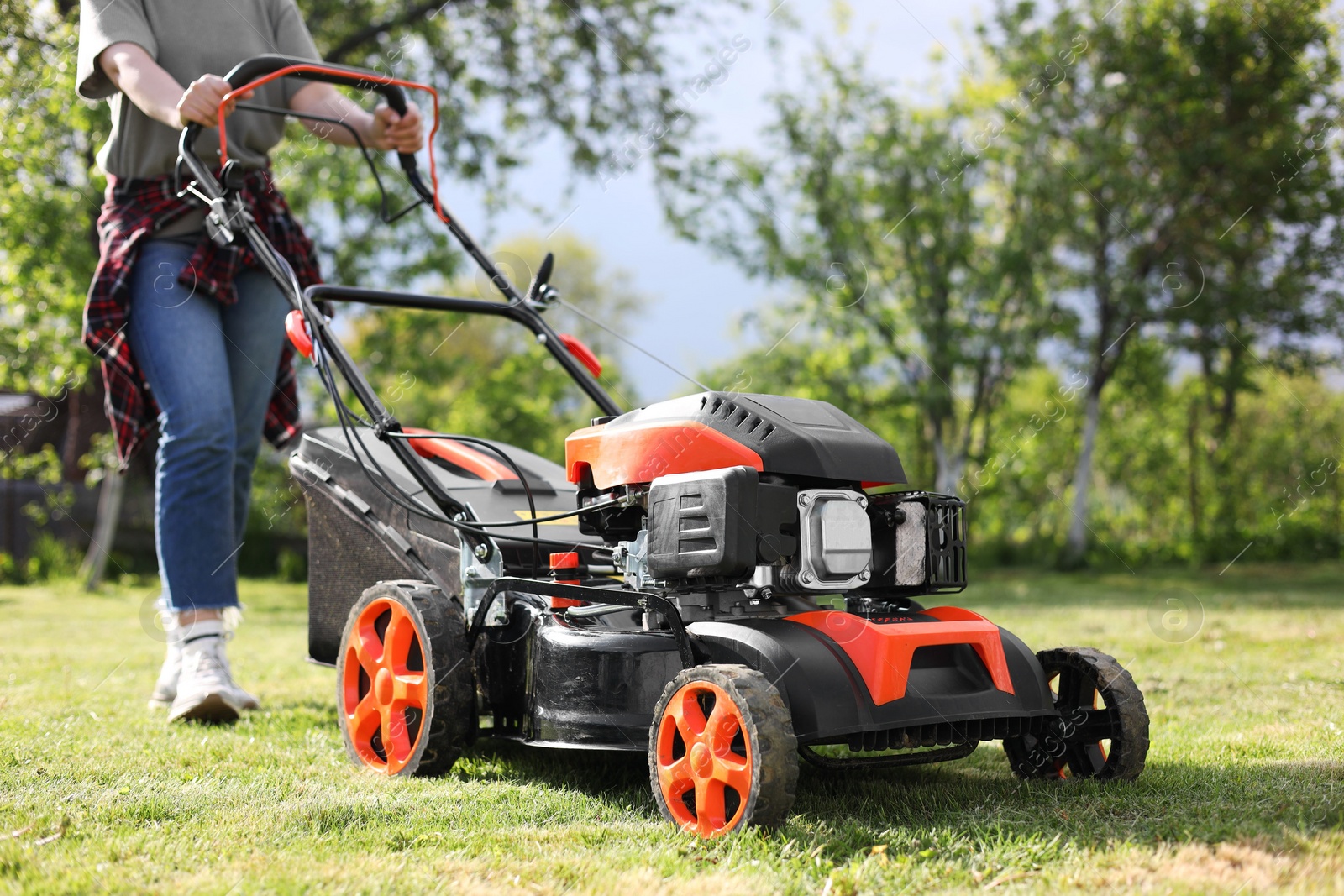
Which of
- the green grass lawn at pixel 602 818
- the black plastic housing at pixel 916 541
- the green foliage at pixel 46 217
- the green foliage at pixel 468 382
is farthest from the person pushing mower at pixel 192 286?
the green foliage at pixel 46 217

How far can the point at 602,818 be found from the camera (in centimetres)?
210

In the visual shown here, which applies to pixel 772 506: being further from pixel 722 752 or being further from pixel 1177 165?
pixel 1177 165

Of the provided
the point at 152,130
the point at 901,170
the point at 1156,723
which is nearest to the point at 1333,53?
the point at 901,170

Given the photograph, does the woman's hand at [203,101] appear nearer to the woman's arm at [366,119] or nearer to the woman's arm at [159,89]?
the woman's arm at [159,89]

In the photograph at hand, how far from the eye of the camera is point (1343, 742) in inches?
98.7

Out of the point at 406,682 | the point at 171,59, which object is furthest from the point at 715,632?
the point at 171,59

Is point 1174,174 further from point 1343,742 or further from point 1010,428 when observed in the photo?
point 1343,742

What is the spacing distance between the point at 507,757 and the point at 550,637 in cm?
60

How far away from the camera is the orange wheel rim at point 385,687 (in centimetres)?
247

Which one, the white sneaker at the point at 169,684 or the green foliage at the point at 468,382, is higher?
the green foliage at the point at 468,382

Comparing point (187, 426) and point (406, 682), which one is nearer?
point (406, 682)

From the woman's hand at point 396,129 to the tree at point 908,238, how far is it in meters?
9.47

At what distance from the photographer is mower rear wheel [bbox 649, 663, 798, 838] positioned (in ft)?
5.93

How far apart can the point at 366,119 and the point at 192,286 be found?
2.25 feet
